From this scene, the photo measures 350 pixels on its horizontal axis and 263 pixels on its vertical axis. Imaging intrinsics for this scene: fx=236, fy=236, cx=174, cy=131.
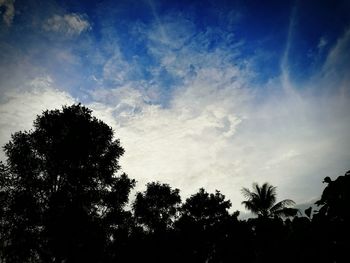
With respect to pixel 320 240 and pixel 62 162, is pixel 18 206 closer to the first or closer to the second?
pixel 62 162

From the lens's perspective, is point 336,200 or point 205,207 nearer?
point 336,200

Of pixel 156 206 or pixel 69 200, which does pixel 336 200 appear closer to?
pixel 69 200

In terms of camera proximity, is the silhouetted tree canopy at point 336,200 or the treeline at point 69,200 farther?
the treeline at point 69,200

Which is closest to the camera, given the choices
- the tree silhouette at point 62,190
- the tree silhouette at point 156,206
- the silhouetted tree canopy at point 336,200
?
the silhouetted tree canopy at point 336,200

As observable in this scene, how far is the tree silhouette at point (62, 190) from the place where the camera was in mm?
17297

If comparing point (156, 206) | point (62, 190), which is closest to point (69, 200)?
point (62, 190)

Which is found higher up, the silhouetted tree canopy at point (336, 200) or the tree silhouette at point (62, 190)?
the tree silhouette at point (62, 190)

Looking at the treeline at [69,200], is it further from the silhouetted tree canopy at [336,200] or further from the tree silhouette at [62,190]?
the silhouetted tree canopy at [336,200]

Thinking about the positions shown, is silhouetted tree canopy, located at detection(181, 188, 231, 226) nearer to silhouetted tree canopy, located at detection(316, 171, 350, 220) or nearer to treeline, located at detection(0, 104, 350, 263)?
treeline, located at detection(0, 104, 350, 263)

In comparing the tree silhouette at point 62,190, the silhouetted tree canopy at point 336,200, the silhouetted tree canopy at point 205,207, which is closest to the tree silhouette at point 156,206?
the silhouetted tree canopy at point 205,207

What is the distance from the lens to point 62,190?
62.1 ft

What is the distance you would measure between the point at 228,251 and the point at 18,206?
17.9m

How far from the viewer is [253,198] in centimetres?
3566

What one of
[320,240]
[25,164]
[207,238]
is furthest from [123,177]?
[320,240]
